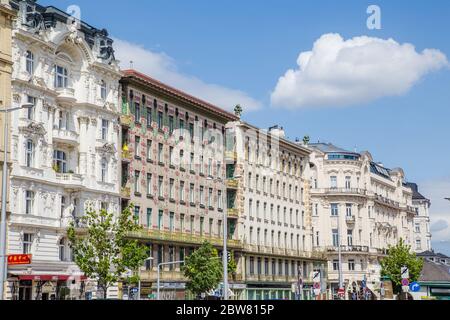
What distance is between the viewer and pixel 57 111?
5594cm

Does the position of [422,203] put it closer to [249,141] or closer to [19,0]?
[249,141]

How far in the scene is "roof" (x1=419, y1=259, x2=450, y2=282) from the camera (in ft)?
286

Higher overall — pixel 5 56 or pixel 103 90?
pixel 103 90

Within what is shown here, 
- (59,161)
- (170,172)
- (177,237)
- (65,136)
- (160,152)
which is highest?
(160,152)

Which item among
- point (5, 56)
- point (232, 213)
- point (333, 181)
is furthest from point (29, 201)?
point (333, 181)

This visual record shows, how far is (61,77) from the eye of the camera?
57.0 m

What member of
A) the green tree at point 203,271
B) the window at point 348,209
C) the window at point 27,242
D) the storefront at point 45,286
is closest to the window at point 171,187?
the green tree at point 203,271

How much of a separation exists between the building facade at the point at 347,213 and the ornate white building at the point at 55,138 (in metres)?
Answer: 54.8

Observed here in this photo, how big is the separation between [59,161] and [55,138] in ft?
7.18

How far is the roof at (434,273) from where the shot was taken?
3436 inches

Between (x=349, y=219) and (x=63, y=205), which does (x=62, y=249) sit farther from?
(x=349, y=219)

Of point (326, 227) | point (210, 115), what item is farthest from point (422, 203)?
point (210, 115)

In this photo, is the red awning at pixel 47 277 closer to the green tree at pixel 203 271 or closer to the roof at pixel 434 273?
the green tree at pixel 203 271
